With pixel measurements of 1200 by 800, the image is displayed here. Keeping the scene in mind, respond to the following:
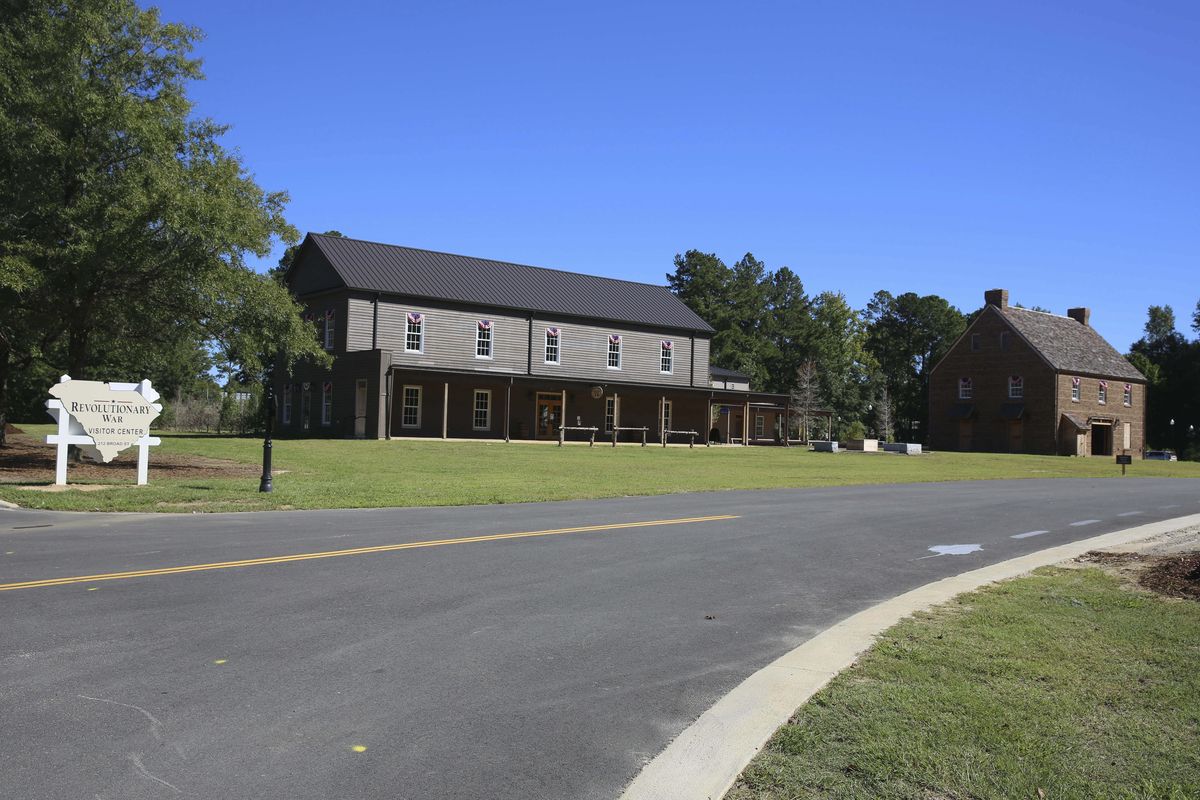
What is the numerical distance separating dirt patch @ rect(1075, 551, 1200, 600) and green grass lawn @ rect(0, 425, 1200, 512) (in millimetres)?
9685

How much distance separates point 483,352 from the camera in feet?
139

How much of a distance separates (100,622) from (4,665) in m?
1.11

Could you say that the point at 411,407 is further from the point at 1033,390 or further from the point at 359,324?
the point at 1033,390

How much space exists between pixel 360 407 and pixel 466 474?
58.4 ft

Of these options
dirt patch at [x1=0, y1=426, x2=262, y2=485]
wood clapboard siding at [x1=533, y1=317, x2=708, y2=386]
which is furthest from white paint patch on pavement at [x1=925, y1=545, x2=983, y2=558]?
wood clapboard siding at [x1=533, y1=317, x2=708, y2=386]

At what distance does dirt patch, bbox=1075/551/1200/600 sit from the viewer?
8531mm

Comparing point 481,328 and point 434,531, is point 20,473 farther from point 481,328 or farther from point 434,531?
point 481,328

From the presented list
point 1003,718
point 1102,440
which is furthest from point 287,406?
point 1102,440

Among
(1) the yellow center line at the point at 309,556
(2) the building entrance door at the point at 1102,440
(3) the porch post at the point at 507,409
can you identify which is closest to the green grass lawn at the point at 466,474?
(3) the porch post at the point at 507,409

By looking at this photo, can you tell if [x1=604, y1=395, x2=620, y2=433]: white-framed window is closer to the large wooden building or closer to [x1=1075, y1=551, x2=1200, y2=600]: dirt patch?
the large wooden building

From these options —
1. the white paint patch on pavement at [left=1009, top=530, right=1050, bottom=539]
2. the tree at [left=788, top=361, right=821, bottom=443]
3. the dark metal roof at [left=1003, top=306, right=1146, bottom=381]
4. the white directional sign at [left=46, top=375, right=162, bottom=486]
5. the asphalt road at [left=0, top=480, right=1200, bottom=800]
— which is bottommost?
the asphalt road at [left=0, top=480, right=1200, bottom=800]

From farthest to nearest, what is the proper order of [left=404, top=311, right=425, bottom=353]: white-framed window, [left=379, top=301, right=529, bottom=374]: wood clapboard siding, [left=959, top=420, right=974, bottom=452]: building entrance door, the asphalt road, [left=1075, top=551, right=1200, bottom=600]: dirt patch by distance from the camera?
[left=959, top=420, right=974, bottom=452]: building entrance door < [left=404, top=311, right=425, bottom=353]: white-framed window < [left=379, top=301, right=529, bottom=374]: wood clapboard siding < [left=1075, top=551, right=1200, bottom=600]: dirt patch < the asphalt road

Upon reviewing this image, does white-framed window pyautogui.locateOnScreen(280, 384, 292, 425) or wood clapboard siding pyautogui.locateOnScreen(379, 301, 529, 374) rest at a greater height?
wood clapboard siding pyautogui.locateOnScreen(379, 301, 529, 374)

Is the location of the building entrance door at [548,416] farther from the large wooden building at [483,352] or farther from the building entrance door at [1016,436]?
the building entrance door at [1016,436]
